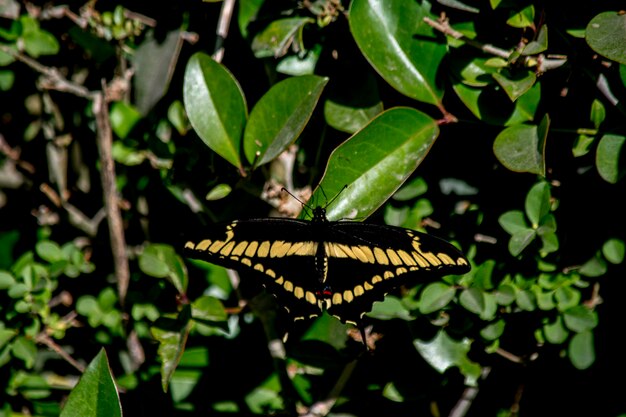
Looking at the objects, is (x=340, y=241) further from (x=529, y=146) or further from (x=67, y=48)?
(x=67, y=48)

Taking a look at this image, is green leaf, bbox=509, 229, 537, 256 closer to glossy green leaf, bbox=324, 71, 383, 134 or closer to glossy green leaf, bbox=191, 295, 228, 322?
glossy green leaf, bbox=324, 71, 383, 134

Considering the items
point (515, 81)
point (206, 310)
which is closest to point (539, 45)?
point (515, 81)

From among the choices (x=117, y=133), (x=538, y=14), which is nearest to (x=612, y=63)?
(x=538, y=14)

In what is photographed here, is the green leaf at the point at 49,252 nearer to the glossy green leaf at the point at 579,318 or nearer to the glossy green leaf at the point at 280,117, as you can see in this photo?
the glossy green leaf at the point at 280,117

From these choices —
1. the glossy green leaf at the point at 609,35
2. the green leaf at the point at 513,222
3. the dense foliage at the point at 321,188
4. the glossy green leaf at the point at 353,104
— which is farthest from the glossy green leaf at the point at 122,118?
the glossy green leaf at the point at 609,35

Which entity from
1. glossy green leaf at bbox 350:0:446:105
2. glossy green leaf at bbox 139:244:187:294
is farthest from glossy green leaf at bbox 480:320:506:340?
glossy green leaf at bbox 139:244:187:294

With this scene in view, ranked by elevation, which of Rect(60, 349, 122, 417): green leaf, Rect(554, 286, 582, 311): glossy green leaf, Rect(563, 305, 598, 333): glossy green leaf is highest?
Rect(60, 349, 122, 417): green leaf
